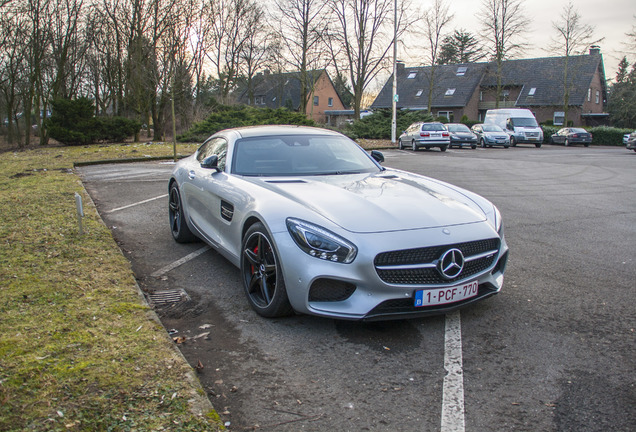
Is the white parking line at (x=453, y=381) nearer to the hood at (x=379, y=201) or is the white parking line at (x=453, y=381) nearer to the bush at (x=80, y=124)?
the hood at (x=379, y=201)

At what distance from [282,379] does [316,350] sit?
1.45 ft

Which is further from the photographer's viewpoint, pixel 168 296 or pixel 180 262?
pixel 180 262

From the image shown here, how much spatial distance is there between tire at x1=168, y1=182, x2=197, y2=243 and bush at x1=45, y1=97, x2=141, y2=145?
24.1m

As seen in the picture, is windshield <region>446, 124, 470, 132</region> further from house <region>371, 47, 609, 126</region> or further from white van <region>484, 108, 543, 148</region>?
house <region>371, 47, 609, 126</region>

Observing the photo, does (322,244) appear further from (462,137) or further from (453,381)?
(462,137)

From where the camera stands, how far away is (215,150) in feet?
19.3

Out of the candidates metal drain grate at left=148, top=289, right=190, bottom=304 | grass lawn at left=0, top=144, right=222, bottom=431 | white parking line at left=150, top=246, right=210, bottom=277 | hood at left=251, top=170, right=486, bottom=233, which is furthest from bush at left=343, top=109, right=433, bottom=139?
metal drain grate at left=148, top=289, right=190, bottom=304

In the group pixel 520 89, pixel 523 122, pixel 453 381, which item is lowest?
pixel 453 381

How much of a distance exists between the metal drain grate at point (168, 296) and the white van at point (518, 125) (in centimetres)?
3280

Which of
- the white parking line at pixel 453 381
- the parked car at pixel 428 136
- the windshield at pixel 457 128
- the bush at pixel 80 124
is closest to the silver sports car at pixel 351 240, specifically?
the white parking line at pixel 453 381

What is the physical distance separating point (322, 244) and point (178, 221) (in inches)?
130

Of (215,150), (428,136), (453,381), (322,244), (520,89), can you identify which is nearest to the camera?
(453,381)

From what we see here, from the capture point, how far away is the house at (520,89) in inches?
2066

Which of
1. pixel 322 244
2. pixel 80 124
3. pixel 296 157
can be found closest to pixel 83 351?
pixel 322 244
